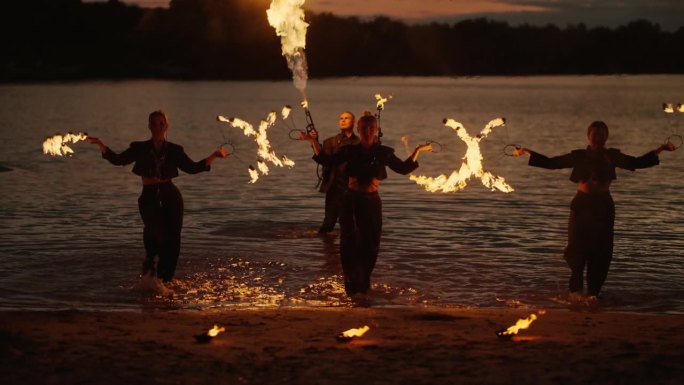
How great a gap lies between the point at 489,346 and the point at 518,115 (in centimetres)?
7976

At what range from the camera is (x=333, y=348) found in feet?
30.1

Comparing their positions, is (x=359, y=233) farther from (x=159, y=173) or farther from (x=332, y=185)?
(x=332, y=185)

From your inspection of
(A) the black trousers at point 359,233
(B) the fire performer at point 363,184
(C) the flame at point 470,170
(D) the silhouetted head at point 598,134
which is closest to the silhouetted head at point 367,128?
(B) the fire performer at point 363,184

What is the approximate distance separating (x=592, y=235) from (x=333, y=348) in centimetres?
→ 397

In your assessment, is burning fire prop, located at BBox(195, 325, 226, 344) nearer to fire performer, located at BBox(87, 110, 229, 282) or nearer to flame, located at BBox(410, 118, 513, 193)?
fire performer, located at BBox(87, 110, 229, 282)

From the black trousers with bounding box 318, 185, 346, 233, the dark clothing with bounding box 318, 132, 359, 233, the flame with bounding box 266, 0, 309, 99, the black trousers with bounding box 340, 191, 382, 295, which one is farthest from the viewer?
the black trousers with bounding box 318, 185, 346, 233

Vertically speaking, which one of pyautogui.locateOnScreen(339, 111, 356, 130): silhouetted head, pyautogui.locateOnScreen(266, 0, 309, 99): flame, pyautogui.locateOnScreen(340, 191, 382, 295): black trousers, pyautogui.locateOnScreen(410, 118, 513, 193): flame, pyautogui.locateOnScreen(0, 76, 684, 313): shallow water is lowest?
pyautogui.locateOnScreen(0, 76, 684, 313): shallow water

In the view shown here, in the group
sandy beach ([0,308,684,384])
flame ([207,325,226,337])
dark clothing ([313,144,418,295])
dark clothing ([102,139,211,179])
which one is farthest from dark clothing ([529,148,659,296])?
flame ([207,325,226,337])

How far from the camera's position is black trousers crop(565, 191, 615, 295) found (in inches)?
467

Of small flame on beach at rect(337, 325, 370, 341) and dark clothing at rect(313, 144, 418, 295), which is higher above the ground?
dark clothing at rect(313, 144, 418, 295)

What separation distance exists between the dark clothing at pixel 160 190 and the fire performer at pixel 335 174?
2.91 meters

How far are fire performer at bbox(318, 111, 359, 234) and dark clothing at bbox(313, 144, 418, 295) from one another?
2443 millimetres

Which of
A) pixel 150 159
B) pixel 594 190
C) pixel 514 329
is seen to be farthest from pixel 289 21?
pixel 514 329

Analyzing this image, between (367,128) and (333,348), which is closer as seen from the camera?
(333,348)
